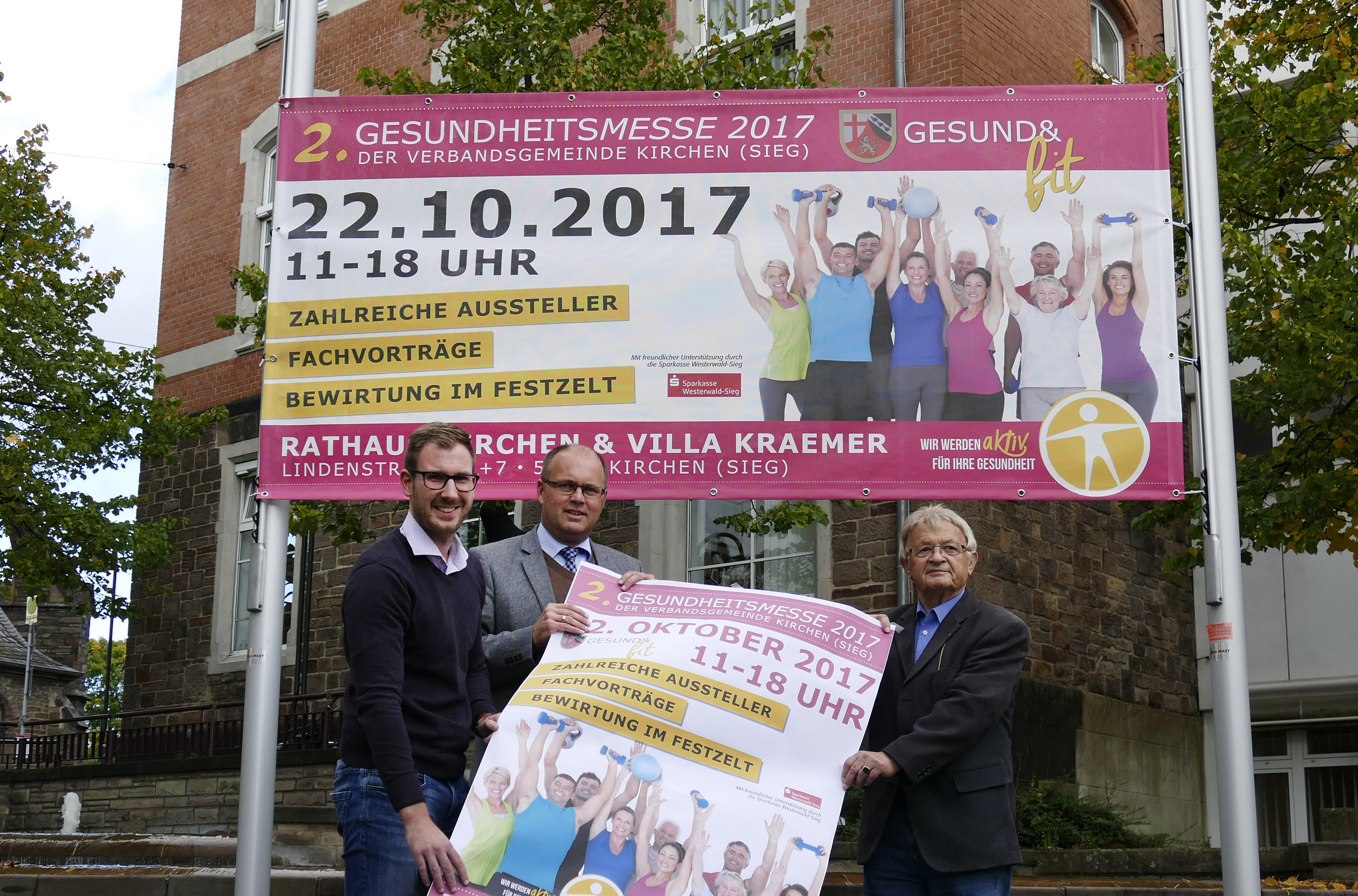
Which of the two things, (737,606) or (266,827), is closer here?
(737,606)

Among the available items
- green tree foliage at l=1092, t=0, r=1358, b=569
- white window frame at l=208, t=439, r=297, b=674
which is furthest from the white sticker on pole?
white window frame at l=208, t=439, r=297, b=674

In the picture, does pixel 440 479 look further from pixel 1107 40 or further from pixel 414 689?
pixel 1107 40

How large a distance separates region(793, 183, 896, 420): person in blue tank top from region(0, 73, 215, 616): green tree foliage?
14.7 meters

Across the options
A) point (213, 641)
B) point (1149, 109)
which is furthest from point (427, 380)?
point (213, 641)

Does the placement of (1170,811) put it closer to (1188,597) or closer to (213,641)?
A: (1188,597)

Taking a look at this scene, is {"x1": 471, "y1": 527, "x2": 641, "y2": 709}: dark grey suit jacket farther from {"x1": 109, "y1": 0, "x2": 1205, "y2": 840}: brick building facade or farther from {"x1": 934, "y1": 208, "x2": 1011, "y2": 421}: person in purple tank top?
{"x1": 109, "y1": 0, "x2": 1205, "y2": 840}: brick building facade

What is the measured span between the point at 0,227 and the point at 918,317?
56.0 feet

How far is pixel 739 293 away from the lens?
237 inches

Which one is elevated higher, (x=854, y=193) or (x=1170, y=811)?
(x=854, y=193)

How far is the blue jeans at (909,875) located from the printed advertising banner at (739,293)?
156 cm

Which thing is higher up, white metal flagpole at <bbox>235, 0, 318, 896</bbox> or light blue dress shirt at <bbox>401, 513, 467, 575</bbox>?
light blue dress shirt at <bbox>401, 513, 467, 575</bbox>

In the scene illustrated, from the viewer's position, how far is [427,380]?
6051 millimetres

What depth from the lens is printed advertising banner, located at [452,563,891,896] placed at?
422 cm

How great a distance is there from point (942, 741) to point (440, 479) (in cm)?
170
